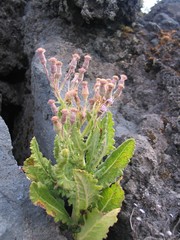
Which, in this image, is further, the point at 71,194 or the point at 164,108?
the point at 164,108

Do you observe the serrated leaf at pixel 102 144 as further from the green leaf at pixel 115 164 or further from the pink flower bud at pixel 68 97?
the pink flower bud at pixel 68 97

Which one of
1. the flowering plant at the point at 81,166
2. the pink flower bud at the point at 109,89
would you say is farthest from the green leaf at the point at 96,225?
the pink flower bud at the point at 109,89

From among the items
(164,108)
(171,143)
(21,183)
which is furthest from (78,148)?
(164,108)

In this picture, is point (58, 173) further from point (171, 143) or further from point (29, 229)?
point (171, 143)

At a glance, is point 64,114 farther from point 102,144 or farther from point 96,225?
point 96,225

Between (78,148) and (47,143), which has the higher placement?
(78,148)

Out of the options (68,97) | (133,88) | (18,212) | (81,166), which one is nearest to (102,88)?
(68,97)
